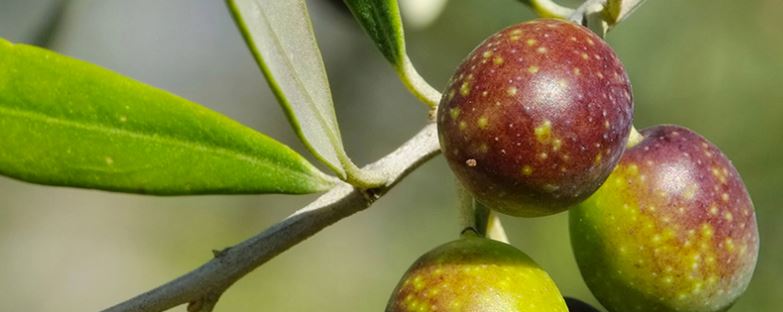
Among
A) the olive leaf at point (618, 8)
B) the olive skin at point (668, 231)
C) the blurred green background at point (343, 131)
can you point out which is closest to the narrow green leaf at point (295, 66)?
the olive skin at point (668, 231)

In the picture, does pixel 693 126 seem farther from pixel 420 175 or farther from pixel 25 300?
pixel 25 300

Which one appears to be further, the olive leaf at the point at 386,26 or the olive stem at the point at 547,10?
the olive stem at the point at 547,10

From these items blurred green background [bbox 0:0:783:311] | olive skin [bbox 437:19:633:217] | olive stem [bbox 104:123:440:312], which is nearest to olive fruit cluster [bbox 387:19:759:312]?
olive skin [bbox 437:19:633:217]

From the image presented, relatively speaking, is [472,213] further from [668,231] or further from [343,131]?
[343,131]

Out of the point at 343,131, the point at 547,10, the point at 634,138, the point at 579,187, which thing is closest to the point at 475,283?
the point at 579,187

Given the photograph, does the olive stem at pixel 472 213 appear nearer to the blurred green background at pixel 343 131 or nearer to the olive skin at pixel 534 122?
the olive skin at pixel 534 122
